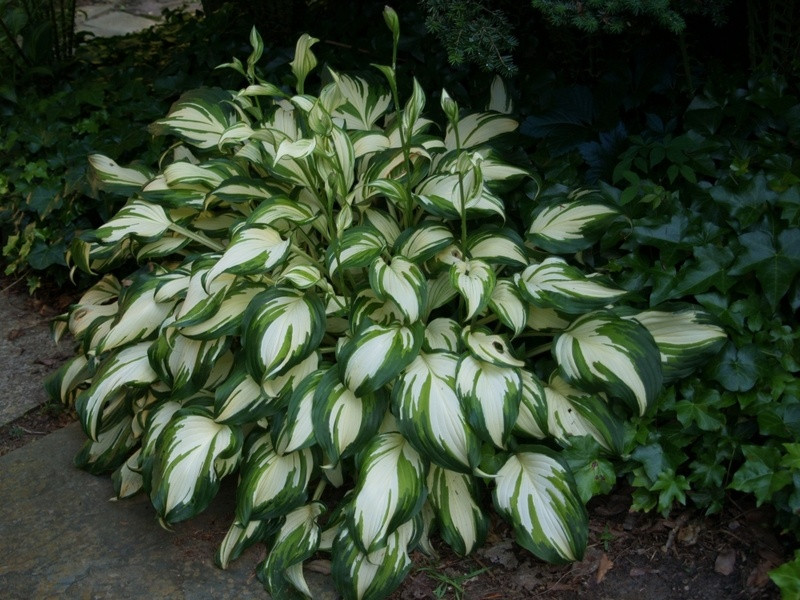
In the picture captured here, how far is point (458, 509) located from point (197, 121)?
1.57m

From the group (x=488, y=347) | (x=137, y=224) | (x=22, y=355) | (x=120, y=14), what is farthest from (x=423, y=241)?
(x=120, y=14)

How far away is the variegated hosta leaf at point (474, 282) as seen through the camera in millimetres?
2213

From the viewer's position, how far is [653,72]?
3059 mm

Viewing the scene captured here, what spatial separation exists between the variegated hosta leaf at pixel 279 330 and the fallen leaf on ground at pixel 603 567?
0.97 m

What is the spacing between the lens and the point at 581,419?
7.54ft

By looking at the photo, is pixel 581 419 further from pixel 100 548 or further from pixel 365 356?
pixel 100 548

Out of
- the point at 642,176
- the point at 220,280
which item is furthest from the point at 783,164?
the point at 220,280

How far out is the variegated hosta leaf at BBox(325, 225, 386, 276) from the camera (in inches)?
92.7

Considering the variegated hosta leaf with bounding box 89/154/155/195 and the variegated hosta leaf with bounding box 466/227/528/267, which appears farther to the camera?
the variegated hosta leaf with bounding box 89/154/155/195

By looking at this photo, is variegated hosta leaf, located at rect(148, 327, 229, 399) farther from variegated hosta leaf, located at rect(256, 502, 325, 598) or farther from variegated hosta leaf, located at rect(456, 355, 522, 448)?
variegated hosta leaf, located at rect(456, 355, 522, 448)

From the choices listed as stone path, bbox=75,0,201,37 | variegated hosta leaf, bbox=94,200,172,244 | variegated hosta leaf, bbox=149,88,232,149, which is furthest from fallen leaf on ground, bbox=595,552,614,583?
stone path, bbox=75,0,201,37

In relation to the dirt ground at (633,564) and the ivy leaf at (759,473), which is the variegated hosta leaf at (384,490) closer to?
the dirt ground at (633,564)

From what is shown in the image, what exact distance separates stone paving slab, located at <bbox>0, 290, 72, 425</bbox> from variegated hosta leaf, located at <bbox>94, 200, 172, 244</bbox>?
918mm

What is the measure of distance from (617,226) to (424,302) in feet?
2.17
